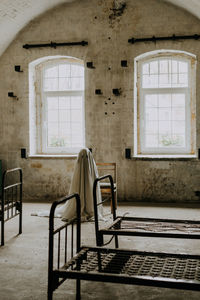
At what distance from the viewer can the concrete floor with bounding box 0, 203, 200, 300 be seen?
303 cm

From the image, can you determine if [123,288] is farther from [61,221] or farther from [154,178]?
[154,178]

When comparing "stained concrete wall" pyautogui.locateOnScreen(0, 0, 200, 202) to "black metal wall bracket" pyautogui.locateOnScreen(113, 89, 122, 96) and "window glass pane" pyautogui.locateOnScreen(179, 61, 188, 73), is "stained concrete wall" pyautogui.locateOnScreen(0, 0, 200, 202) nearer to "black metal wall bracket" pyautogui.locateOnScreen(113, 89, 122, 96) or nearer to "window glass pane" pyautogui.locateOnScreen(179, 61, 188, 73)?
"black metal wall bracket" pyautogui.locateOnScreen(113, 89, 122, 96)

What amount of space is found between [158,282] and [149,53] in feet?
18.6

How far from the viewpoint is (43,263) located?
382 cm

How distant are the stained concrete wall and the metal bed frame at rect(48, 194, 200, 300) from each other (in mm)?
4060

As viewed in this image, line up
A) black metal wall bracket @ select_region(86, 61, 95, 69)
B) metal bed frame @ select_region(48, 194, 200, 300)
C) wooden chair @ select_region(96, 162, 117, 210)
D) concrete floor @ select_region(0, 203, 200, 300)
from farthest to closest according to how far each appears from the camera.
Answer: black metal wall bracket @ select_region(86, 61, 95, 69), wooden chair @ select_region(96, 162, 117, 210), concrete floor @ select_region(0, 203, 200, 300), metal bed frame @ select_region(48, 194, 200, 300)

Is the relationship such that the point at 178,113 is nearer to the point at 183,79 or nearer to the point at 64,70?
the point at 183,79

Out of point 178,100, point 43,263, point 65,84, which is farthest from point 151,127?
point 43,263

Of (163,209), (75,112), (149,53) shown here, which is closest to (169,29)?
(149,53)

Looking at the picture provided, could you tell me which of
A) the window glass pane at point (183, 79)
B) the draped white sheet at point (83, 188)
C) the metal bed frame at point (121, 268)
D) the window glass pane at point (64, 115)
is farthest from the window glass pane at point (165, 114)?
the metal bed frame at point (121, 268)

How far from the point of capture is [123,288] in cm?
317

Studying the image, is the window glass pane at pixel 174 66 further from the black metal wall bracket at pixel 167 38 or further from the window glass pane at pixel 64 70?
the window glass pane at pixel 64 70

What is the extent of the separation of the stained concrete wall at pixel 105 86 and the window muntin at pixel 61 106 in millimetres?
369

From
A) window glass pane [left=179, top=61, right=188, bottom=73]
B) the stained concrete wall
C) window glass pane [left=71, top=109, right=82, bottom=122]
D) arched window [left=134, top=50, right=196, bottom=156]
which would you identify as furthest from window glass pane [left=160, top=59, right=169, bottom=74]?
window glass pane [left=71, top=109, right=82, bottom=122]
